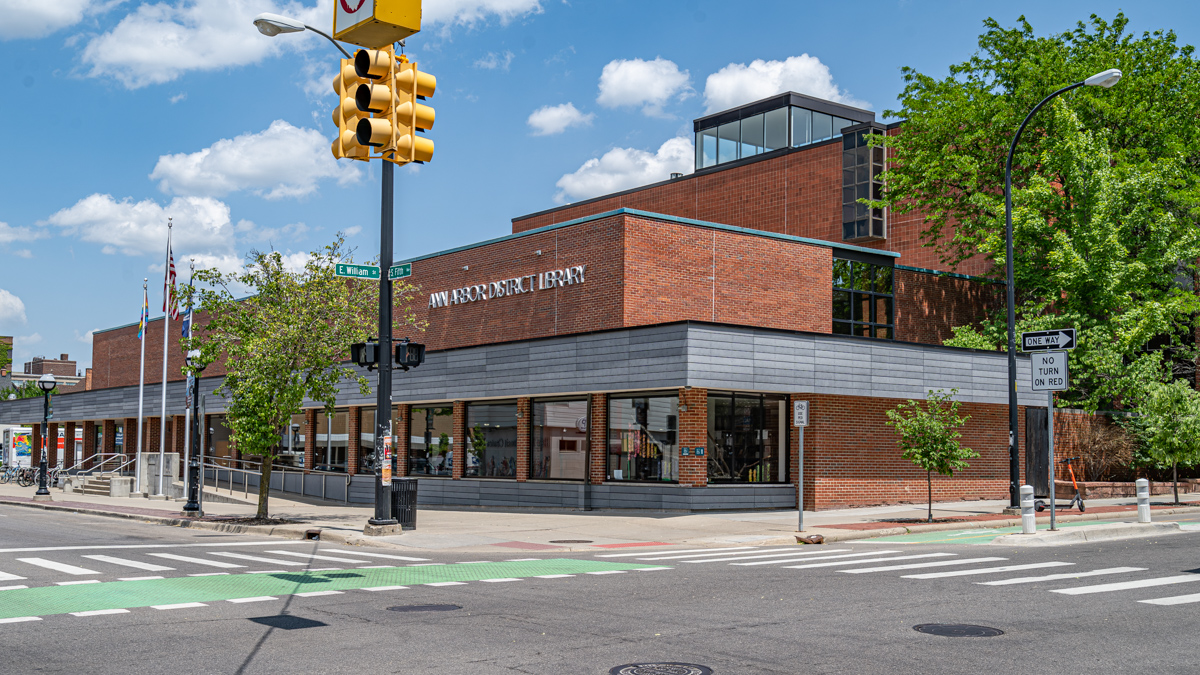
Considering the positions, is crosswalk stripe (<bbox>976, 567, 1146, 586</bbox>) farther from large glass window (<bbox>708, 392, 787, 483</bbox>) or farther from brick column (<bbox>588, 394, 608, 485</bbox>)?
brick column (<bbox>588, 394, 608, 485</bbox>)

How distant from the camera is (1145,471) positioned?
34.9 meters

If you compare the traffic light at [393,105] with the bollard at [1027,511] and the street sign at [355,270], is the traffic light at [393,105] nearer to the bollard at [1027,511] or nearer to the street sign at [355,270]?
the street sign at [355,270]

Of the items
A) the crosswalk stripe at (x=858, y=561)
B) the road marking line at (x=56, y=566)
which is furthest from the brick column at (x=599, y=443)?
the road marking line at (x=56, y=566)

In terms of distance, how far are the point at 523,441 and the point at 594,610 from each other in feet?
61.9

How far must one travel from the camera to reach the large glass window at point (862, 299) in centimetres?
3177

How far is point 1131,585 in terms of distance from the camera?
41.3ft

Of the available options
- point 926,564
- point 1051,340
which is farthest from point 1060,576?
point 1051,340

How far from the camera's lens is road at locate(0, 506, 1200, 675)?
8227 mm

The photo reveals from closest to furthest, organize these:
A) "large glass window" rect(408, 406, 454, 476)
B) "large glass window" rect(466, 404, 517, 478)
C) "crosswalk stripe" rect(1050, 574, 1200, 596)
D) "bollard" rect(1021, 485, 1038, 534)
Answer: "crosswalk stripe" rect(1050, 574, 1200, 596) → "bollard" rect(1021, 485, 1038, 534) → "large glass window" rect(466, 404, 517, 478) → "large glass window" rect(408, 406, 454, 476)

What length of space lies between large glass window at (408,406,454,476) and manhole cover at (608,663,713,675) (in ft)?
81.0

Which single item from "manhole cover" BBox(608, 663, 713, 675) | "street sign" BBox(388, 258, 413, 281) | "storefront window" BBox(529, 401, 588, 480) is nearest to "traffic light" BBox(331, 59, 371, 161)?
"manhole cover" BBox(608, 663, 713, 675)

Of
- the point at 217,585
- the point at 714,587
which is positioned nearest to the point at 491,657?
the point at 714,587

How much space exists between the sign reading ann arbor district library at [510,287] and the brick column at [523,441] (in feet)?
11.7

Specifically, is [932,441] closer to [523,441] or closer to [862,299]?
[862,299]
